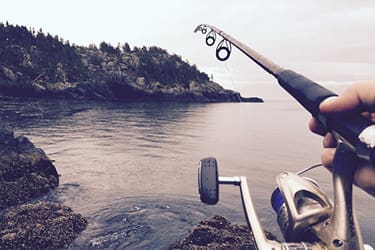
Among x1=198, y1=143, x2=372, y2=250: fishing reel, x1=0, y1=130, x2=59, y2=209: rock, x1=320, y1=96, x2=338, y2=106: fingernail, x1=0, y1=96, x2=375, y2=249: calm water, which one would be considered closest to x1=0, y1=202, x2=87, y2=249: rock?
x1=0, y1=96, x2=375, y2=249: calm water

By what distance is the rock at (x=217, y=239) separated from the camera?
727 centimetres

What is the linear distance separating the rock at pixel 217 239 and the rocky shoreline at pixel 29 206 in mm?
2778

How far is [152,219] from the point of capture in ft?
31.0

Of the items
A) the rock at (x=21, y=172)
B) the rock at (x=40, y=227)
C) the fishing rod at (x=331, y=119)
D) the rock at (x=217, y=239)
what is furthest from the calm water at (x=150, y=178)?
the fishing rod at (x=331, y=119)

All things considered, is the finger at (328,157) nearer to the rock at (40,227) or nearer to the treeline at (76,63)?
the rock at (40,227)

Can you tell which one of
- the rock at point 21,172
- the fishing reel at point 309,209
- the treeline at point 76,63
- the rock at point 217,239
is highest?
the treeline at point 76,63

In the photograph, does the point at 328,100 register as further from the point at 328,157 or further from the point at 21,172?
the point at 21,172

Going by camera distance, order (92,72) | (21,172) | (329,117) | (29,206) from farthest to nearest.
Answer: (92,72), (21,172), (29,206), (329,117)

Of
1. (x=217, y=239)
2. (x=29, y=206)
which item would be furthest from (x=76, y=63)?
(x=217, y=239)

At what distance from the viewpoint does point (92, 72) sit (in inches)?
3765

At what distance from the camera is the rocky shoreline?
7363 mm

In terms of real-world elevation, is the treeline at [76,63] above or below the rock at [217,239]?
above

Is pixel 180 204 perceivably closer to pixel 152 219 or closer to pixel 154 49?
pixel 152 219

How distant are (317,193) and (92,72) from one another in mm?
99141
